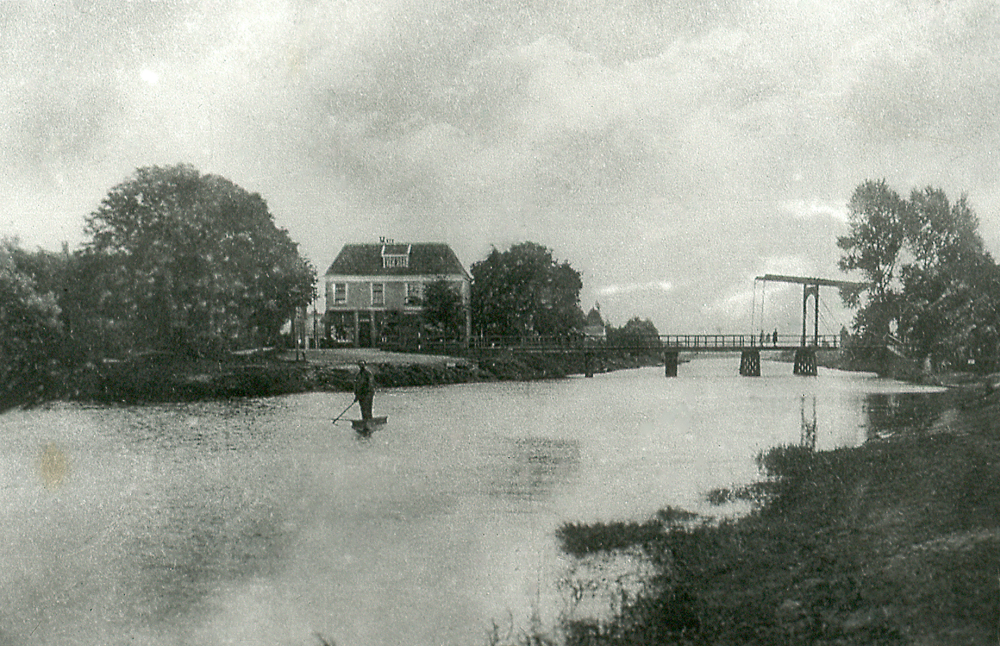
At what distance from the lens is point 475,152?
10797mm

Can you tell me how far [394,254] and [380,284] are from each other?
3.93 feet

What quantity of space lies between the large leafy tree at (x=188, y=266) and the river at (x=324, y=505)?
7.37ft

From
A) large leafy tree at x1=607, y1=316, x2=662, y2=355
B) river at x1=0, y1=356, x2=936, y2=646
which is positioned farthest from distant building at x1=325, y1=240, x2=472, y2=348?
large leafy tree at x1=607, y1=316, x2=662, y2=355

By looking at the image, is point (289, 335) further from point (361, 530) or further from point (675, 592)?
point (675, 592)

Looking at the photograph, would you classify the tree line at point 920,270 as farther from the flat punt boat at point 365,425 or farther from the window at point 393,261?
the flat punt boat at point 365,425

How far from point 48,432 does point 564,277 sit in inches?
587

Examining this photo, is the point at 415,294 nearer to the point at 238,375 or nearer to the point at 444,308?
the point at 444,308

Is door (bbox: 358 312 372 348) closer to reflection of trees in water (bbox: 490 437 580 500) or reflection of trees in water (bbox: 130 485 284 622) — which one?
reflection of trees in water (bbox: 490 437 580 500)

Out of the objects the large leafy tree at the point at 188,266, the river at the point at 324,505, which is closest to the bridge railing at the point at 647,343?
the river at the point at 324,505

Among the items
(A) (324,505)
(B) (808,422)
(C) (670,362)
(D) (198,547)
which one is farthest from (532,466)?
(C) (670,362)

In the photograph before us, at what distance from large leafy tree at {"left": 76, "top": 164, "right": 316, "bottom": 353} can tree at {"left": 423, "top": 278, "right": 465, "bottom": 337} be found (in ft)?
12.3

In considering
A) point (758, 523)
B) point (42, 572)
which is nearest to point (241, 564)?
point (42, 572)

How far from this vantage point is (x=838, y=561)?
5879 mm

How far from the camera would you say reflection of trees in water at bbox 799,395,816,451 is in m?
14.2
